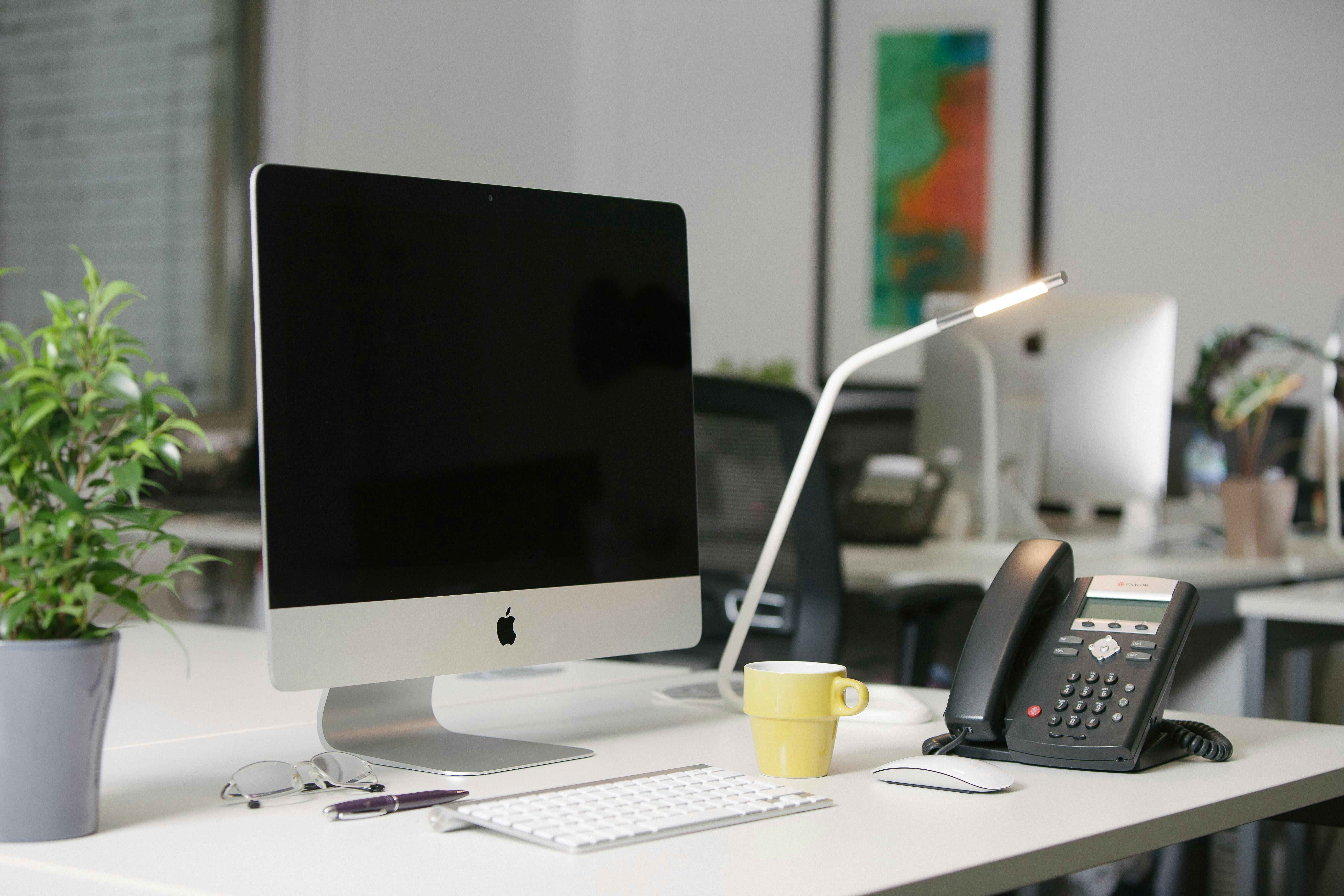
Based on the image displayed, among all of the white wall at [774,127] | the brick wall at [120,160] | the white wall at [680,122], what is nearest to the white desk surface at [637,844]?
the brick wall at [120,160]

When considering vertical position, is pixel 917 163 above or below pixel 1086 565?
above

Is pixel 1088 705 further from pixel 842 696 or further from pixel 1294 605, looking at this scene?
pixel 1294 605

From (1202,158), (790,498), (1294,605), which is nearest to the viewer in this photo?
(790,498)

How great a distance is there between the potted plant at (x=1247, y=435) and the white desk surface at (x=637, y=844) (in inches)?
59.9

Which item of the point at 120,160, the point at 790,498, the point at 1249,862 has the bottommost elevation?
the point at 1249,862

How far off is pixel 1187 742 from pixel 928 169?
3.63 m

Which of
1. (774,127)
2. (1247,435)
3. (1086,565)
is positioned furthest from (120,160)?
(1247,435)

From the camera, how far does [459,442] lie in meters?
1.05

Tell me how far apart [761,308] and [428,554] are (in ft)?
12.2

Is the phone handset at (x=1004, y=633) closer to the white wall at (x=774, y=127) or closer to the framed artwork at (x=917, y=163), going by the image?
the white wall at (x=774, y=127)

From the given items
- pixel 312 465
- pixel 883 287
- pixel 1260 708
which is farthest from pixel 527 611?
pixel 883 287

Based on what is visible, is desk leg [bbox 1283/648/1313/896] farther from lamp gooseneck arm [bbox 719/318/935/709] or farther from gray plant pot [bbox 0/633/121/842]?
gray plant pot [bbox 0/633/121/842]

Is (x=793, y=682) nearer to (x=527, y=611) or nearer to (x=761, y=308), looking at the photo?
(x=527, y=611)

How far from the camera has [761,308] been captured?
4645 mm
